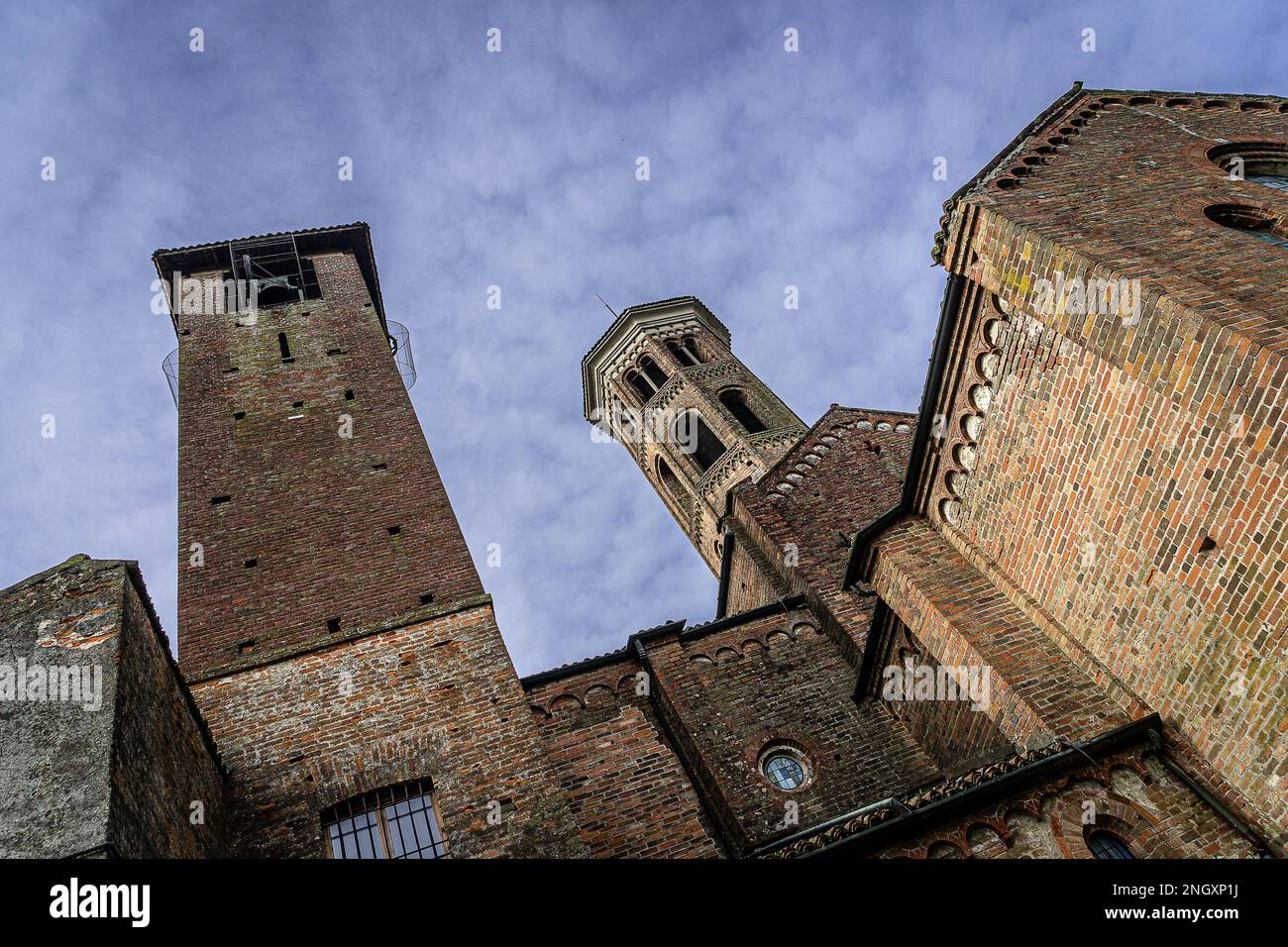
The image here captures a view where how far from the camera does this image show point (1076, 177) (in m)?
11.2

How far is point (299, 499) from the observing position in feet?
43.2

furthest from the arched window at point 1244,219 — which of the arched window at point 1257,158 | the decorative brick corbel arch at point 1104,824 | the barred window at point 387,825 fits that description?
the barred window at point 387,825

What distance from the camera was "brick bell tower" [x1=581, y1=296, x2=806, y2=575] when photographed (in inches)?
1068

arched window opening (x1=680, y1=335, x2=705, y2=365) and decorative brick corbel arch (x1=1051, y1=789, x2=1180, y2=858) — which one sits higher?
arched window opening (x1=680, y1=335, x2=705, y2=365)

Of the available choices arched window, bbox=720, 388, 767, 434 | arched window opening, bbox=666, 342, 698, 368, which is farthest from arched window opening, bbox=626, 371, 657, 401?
arched window, bbox=720, 388, 767, 434

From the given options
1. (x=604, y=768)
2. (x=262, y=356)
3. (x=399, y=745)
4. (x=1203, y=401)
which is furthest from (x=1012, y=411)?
(x=262, y=356)

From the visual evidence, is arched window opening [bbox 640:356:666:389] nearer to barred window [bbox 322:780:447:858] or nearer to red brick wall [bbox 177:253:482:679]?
red brick wall [bbox 177:253:482:679]

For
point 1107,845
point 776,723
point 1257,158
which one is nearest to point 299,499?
point 776,723

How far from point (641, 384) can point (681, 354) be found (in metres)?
1.94

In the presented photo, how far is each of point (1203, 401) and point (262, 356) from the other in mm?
14583

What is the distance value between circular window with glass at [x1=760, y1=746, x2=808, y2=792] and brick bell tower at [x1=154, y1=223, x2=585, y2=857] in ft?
14.7

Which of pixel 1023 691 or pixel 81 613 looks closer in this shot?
pixel 81 613

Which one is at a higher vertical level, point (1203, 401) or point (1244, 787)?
point (1203, 401)
